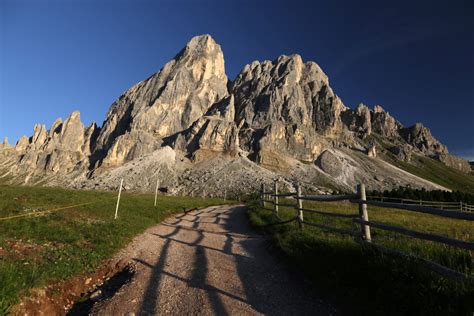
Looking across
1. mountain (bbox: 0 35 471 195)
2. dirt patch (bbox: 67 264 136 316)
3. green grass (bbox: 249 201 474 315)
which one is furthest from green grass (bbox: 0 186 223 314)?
mountain (bbox: 0 35 471 195)

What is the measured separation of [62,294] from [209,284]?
3.34 m

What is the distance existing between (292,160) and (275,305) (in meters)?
154

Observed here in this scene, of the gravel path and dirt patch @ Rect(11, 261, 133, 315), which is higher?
the gravel path

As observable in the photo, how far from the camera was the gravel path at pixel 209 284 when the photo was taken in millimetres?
5363

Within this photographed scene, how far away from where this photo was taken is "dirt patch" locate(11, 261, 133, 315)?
5.19 metres

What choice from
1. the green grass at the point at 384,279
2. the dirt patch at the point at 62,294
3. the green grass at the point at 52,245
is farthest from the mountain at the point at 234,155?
the green grass at the point at 384,279

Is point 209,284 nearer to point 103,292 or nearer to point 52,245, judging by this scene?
point 103,292

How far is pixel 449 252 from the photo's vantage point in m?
6.20

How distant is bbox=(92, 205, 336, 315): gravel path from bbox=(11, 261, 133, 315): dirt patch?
2.80 feet

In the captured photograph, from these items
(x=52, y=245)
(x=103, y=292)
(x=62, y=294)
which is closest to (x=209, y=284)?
(x=103, y=292)

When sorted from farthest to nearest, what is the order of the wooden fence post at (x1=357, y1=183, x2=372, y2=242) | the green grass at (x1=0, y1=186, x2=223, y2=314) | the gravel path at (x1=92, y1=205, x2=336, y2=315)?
the wooden fence post at (x1=357, y1=183, x2=372, y2=242)
the green grass at (x1=0, y1=186, x2=223, y2=314)
the gravel path at (x1=92, y1=205, x2=336, y2=315)

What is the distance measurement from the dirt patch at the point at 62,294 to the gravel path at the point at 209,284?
85cm

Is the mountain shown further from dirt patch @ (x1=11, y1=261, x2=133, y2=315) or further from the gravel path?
dirt patch @ (x1=11, y1=261, x2=133, y2=315)

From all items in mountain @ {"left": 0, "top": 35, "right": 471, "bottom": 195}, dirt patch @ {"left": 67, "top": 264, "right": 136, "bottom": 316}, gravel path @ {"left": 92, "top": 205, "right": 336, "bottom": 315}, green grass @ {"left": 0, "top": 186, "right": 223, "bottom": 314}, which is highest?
mountain @ {"left": 0, "top": 35, "right": 471, "bottom": 195}
